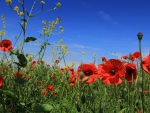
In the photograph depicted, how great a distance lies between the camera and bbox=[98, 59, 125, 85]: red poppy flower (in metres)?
1.55

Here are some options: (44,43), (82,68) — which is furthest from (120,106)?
(44,43)

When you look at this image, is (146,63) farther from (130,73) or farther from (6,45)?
(6,45)

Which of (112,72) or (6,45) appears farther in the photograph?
(6,45)

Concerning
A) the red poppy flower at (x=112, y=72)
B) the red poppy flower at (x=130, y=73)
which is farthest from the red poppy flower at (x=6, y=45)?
the red poppy flower at (x=130, y=73)


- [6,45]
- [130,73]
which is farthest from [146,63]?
[6,45]

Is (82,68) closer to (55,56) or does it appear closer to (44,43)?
(44,43)

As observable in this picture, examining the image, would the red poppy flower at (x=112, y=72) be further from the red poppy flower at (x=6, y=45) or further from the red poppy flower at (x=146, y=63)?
the red poppy flower at (x=6, y=45)

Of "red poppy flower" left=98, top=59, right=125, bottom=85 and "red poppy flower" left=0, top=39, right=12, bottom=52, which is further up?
"red poppy flower" left=0, top=39, right=12, bottom=52

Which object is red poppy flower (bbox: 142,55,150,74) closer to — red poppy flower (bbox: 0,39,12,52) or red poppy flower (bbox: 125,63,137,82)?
red poppy flower (bbox: 125,63,137,82)

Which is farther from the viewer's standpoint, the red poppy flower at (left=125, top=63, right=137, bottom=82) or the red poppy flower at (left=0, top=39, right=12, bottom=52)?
the red poppy flower at (left=0, top=39, right=12, bottom=52)

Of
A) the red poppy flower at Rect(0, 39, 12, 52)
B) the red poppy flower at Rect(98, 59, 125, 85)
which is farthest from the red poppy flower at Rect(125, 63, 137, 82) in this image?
the red poppy flower at Rect(0, 39, 12, 52)

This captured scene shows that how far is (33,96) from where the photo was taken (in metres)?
3.39

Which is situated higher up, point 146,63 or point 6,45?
point 6,45

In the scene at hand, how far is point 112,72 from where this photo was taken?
163 cm
